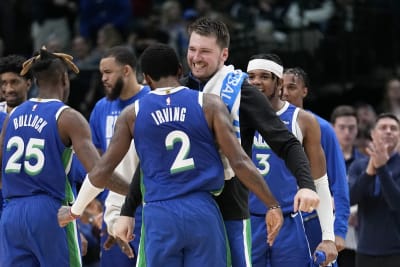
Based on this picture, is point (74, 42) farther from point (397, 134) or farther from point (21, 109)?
point (21, 109)

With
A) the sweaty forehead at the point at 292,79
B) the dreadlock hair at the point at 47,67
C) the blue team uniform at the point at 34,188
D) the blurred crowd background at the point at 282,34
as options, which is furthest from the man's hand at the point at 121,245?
the blurred crowd background at the point at 282,34

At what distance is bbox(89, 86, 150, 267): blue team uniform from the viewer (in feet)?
29.2

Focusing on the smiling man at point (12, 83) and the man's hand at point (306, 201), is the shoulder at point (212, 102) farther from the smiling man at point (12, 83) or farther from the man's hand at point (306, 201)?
the smiling man at point (12, 83)

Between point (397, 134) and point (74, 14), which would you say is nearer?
point (397, 134)

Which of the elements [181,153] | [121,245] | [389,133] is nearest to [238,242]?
[181,153]

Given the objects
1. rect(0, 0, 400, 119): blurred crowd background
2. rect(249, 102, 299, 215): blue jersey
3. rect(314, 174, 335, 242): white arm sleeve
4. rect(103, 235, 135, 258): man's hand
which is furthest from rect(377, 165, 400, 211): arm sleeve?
rect(0, 0, 400, 119): blurred crowd background

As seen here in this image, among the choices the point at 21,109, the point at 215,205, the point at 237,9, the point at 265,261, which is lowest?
the point at 265,261

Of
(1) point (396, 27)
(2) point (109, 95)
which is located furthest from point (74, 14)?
(2) point (109, 95)

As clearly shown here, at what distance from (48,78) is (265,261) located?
2.13 m

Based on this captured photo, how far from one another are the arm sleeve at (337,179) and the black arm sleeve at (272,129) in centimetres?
183

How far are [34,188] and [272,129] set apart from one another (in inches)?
72.1

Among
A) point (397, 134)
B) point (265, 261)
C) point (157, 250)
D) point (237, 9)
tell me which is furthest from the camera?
point (237, 9)

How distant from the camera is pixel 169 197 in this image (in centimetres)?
627

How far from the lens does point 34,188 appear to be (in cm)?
715
